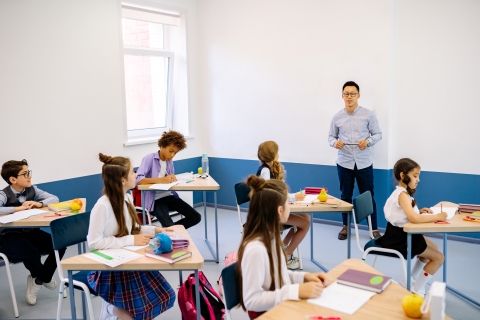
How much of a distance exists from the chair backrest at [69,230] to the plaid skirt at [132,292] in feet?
1.11

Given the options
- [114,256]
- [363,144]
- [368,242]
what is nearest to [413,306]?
[114,256]

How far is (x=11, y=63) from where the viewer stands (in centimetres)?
463

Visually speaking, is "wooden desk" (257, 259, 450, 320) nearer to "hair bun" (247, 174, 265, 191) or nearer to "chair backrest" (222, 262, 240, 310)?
"chair backrest" (222, 262, 240, 310)

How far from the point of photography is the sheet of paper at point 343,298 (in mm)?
1942

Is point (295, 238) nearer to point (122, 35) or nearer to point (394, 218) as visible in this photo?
point (394, 218)

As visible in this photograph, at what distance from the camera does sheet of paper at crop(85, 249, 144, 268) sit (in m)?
2.57

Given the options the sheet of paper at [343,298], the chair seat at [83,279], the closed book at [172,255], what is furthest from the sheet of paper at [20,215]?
the sheet of paper at [343,298]

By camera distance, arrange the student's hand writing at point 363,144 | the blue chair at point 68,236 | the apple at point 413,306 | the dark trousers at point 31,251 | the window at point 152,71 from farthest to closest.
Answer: the window at point 152,71 → the student's hand writing at point 363,144 → the dark trousers at point 31,251 → the blue chair at point 68,236 → the apple at point 413,306

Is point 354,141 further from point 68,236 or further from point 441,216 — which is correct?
point 68,236

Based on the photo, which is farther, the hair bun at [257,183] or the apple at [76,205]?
the apple at [76,205]

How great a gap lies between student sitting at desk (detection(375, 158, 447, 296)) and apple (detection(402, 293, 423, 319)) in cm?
149

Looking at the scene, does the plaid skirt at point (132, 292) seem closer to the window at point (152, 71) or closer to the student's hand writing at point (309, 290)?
the student's hand writing at point (309, 290)

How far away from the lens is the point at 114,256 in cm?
266

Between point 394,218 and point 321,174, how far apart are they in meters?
2.48
